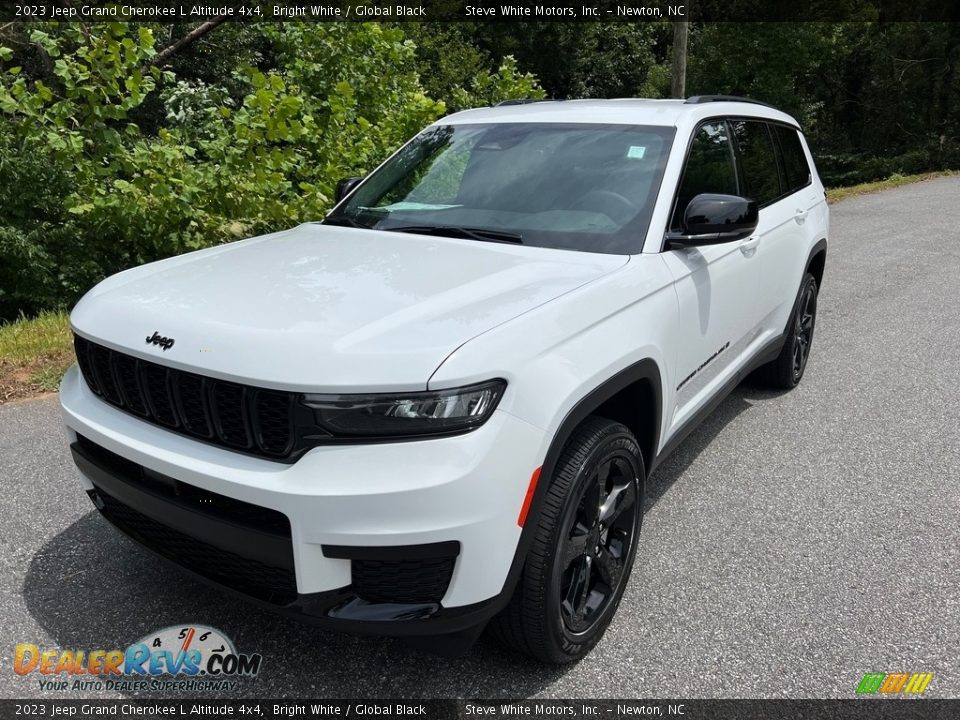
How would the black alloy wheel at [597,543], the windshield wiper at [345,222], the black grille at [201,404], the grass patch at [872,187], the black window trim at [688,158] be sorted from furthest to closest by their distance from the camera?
the grass patch at [872,187], the windshield wiper at [345,222], the black window trim at [688,158], the black alloy wheel at [597,543], the black grille at [201,404]

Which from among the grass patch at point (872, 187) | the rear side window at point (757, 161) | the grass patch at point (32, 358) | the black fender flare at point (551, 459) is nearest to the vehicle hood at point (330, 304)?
the black fender flare at point (551, 459)

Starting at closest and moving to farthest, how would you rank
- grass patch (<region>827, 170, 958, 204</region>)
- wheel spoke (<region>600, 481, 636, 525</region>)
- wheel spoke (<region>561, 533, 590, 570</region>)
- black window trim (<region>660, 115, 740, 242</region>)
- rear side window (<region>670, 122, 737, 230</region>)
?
wheel spoke (<region>561, 533, 590, 570</region>) → wheel spoke (<region>600, 481, 636, 525</region>) → black window trim (<region>660, 115, 740, 242</region>) → rear side window (<region>670, 122, 737, 230</region>) → grass patch (<region>827, 170, 958, 204</region>)

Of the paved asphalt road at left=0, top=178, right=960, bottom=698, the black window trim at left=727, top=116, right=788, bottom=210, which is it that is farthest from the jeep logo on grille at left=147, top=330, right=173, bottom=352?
the black window trim at left=727, top=116, right=788, bottom=210

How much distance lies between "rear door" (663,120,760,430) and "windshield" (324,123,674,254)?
0.70 ft

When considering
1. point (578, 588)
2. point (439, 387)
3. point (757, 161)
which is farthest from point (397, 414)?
point (757, 161)

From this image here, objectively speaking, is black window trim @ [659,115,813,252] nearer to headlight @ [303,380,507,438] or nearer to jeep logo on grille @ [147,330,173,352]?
headlight @ [303,380,507,438]

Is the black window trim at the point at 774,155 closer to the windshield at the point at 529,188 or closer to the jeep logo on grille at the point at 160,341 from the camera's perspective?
the windshield at the point at 529,188

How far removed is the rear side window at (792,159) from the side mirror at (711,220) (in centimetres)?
190

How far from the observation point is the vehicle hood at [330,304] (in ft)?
6.56

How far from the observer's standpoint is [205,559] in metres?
2.33

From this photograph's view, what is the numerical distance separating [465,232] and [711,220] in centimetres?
98

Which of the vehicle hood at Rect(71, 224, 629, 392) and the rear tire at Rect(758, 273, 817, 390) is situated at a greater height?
the vehicle hood at Rect(71, 224, 629, 392)

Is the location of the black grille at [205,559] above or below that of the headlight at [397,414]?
below

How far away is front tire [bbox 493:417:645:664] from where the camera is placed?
7.42 feet
